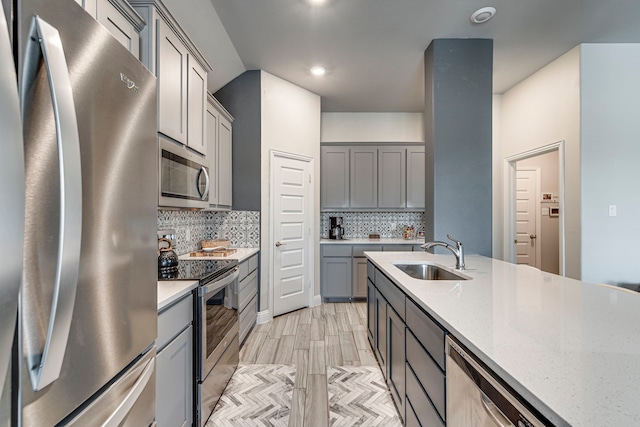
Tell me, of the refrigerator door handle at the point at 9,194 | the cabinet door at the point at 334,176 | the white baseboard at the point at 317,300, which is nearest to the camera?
the refrigerator door handle at the point at 9,194

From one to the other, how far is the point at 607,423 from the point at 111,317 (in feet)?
3.53

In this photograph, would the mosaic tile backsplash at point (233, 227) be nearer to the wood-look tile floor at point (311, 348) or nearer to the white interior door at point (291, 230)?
the white interior door at point (291, 230)

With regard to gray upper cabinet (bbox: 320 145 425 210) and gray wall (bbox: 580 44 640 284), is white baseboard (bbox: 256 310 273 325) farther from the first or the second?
gray wall (bbox: 580 44 640 284)

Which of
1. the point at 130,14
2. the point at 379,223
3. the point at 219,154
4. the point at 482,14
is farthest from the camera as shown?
the point at 379,223

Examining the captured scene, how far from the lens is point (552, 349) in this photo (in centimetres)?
79

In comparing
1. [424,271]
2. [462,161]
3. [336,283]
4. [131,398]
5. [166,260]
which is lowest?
[336,283]

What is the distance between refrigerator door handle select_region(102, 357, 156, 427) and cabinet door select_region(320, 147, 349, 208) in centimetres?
364

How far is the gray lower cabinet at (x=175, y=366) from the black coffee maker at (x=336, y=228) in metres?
3.17

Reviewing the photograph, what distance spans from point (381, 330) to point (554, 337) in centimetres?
145

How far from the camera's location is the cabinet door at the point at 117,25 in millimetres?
1330

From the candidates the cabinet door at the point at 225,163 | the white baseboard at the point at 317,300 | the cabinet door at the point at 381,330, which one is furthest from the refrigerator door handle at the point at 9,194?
the white baseboard at the point at 317,300

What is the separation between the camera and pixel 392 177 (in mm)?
4578

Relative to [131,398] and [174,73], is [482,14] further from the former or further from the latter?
[131,398]

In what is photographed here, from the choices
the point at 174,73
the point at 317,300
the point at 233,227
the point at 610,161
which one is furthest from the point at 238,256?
the point at 610,161
